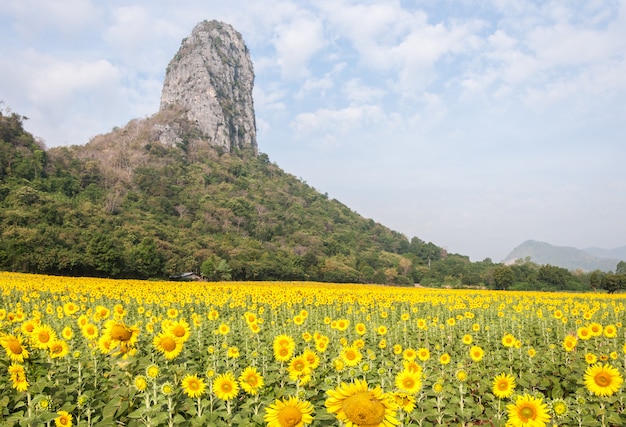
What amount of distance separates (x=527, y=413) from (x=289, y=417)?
6.33ft

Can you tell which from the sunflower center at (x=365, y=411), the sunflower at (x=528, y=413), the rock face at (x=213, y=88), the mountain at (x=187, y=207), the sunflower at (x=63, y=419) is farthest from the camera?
the rock face at (x=213, y=88)

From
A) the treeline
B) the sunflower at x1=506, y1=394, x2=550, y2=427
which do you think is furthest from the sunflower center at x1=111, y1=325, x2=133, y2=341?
the treeline

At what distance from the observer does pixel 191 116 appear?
506 feet

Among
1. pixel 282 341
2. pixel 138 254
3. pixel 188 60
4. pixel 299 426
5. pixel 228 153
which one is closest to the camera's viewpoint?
pixel 299 426

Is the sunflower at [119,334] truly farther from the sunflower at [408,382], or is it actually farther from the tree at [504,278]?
the tree at [504,278]

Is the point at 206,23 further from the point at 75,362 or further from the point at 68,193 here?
the point at 75,362

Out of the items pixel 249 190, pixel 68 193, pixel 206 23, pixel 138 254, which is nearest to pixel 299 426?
pixel 138 254

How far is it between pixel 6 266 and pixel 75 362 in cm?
4143

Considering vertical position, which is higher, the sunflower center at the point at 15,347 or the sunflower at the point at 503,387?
the sunflower center at the point at 15,347

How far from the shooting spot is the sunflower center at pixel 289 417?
2484mm

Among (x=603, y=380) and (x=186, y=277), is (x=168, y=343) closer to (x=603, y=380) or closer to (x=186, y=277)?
(x=603, y=380)

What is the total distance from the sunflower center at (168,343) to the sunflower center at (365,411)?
294 cm

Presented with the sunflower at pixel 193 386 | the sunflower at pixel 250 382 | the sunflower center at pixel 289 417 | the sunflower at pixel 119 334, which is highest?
the sunflower at pixel 119 334

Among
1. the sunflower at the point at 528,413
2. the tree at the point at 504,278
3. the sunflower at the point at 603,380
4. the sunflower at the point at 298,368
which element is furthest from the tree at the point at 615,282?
the sunflower at the point at 298,368
